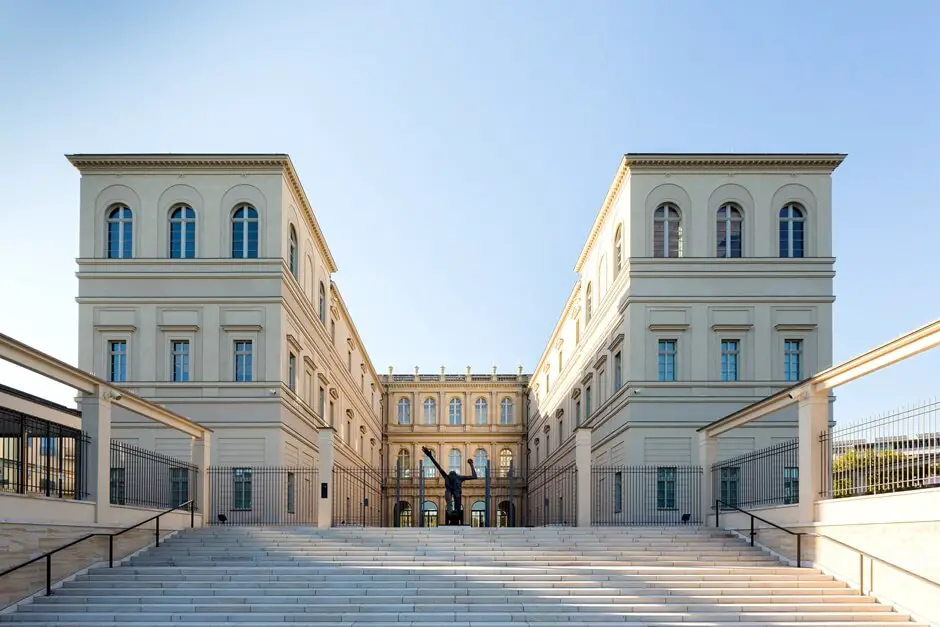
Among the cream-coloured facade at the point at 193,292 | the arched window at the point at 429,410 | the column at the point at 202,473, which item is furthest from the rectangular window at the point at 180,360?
the arched window at the point at 429,410

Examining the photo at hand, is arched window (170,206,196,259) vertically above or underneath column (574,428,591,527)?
above

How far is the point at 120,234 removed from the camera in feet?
110

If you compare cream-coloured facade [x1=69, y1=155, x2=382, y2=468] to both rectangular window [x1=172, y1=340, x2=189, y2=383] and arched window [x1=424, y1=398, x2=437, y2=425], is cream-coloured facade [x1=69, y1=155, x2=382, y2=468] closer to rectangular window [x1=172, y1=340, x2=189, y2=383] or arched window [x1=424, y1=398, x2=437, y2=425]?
rectangular window [x1=172, y1=340, x2=189, y2=383]

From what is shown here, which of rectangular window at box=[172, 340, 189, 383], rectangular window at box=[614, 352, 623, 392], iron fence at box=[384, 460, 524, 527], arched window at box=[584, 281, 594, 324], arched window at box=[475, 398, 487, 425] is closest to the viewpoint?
rectangular window at box=[172, 340, 189, 383]

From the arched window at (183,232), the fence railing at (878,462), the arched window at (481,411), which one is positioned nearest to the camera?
the fence railing at (878,462)

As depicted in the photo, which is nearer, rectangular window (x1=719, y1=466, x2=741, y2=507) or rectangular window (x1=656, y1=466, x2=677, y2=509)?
rectangular window (x1=719, y1=466, x2=741, y2=507)

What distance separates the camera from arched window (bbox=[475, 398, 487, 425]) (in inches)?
3014

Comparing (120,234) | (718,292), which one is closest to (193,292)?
(120,234)

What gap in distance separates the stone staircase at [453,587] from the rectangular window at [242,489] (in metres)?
9.59

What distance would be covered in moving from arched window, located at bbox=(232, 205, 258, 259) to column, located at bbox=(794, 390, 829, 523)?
2021 centimetres

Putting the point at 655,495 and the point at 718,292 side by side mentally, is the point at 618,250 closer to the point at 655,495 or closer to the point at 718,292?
the point at 718,292

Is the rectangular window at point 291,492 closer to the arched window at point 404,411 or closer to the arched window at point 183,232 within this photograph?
the arched window at point 183,232

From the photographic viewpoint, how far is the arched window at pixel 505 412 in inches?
3002

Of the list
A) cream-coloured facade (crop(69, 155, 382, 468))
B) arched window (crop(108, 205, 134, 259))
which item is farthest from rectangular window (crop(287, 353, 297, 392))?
arched window (crop(108, 205, 134, 259))
